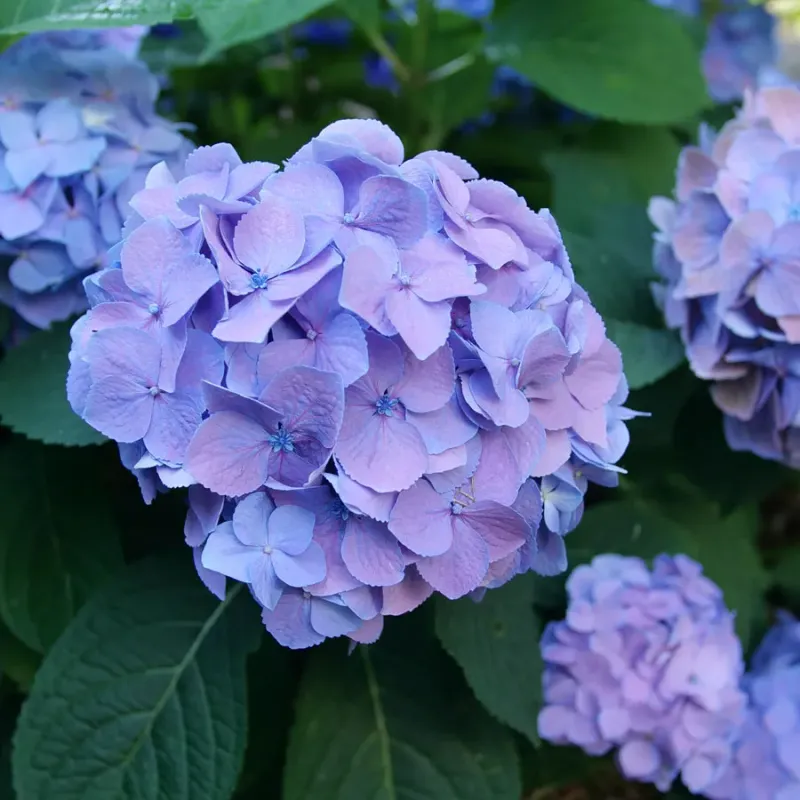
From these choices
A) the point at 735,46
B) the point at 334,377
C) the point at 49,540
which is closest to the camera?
the point at 334,377

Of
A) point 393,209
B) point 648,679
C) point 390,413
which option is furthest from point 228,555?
point 648,679

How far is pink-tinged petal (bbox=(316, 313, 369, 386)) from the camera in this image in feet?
1.69

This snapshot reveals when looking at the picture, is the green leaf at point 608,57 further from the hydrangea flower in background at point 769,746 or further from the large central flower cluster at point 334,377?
the hydrangea flower in background at point 769,746

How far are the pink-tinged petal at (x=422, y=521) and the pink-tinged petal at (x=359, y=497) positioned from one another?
1 centimetres

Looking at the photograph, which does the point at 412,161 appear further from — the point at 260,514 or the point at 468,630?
the point at 468,630

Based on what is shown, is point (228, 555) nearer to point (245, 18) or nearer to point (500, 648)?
point (500, 648)

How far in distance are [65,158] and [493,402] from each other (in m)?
0.48

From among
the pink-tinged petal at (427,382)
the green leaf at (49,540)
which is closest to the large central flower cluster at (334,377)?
the pink-tinged petal at (427,382)

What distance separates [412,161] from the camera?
604 mm

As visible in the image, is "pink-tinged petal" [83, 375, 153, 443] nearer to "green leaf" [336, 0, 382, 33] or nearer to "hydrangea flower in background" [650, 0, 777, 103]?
"green leaf" [336, 0, 382, 33]

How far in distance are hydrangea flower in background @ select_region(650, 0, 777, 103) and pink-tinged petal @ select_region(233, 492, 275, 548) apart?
3.93 ft

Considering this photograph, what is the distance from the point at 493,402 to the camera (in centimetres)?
55

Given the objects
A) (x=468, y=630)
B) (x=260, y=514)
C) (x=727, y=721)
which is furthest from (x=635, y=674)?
(x=260, y=514)

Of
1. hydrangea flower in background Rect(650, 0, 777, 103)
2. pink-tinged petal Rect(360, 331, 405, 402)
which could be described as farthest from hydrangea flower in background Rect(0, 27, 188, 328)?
hydrangea flower in background Rect(650, 0, 777, 103)
